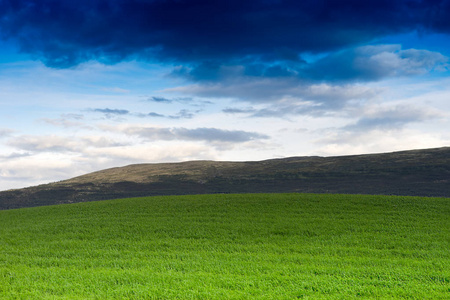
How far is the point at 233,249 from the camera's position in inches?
572

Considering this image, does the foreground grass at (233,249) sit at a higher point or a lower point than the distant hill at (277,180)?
lower

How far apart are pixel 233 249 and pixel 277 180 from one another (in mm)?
33846

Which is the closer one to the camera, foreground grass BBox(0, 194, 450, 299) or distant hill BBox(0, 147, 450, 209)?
foreground grass BBox(0, 194, 450, 299)

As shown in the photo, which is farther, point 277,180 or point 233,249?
point 277,180

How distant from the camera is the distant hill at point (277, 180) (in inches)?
1550

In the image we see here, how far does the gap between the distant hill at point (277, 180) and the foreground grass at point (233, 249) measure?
1475cm

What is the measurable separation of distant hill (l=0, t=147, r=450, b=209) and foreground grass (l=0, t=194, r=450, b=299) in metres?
14.7

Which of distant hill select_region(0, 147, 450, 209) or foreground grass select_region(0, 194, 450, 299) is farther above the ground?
distant hill select_region(0, 147, 450, 209)

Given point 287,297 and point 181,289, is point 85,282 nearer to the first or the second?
point 181,289

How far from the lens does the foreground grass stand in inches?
376

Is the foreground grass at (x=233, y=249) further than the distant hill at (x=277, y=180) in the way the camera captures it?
No

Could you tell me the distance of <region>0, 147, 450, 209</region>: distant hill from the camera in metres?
39.4

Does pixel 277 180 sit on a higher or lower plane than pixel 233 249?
higher

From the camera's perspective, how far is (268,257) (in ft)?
42.9
